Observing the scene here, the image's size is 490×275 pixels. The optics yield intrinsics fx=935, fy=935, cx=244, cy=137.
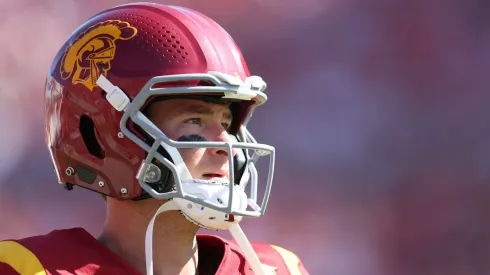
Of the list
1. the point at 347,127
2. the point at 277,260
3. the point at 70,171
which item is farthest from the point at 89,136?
the point at 347,127

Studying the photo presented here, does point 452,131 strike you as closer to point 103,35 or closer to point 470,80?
point 470,80

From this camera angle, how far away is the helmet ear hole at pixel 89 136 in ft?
6.20

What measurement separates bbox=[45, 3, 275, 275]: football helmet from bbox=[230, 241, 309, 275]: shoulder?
24 centimetres

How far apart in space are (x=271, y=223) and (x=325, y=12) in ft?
2.79

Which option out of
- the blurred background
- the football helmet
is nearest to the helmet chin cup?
the football helmet

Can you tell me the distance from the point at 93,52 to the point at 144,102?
0.18 metres

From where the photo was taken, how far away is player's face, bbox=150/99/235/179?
71.4 inches

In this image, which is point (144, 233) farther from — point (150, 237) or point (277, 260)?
point (277, 260)

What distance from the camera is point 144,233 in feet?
6.11

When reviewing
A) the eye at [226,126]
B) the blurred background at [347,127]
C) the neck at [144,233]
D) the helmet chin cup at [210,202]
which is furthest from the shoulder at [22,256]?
the blurred background at [347,127]

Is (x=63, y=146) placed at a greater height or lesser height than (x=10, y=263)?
greater

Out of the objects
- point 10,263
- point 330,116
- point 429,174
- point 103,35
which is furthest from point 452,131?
point 10,263

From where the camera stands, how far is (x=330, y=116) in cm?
355

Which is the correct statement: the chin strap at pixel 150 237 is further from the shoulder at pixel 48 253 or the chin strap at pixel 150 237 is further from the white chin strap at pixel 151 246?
the shoulder at pixel 48 253
